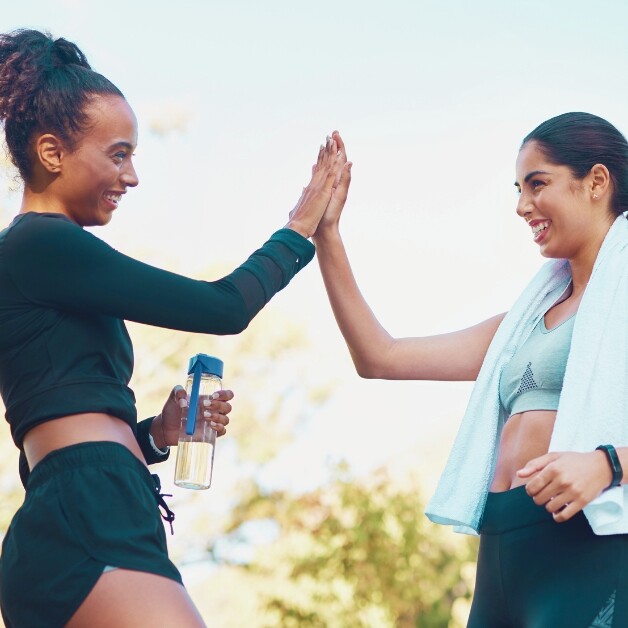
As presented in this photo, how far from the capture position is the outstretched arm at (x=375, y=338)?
8.97ft

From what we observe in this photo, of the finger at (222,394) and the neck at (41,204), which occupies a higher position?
the neck at (41,204)

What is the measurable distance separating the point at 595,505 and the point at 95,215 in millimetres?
1167

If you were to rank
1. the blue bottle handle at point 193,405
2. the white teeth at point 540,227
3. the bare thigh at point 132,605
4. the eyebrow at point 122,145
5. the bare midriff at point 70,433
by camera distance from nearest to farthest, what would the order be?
the bare thigh at point 132,605 → the bare midriff at point 70,433 → the eyebrow at point 122,145 → the blue bottle handle at point 193,405 → the white teeth at point 540,227

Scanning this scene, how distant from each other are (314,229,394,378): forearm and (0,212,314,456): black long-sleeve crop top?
2.79 ft

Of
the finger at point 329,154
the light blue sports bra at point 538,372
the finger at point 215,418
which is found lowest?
the finger at point 215,418

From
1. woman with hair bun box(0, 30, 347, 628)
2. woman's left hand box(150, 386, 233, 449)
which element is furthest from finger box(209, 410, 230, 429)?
woman with hair bun box(0, 30, 347, 628)

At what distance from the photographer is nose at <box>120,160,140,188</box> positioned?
2.13 metres

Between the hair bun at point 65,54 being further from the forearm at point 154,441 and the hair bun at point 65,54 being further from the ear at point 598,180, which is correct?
the ear at point 598,180

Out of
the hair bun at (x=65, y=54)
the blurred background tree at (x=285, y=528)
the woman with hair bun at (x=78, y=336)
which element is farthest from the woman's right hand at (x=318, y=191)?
the blurred background tree at (x=285, y=528)

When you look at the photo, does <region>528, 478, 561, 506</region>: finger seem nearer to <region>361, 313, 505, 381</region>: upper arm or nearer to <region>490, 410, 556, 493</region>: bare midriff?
<region>490, 410, 556, 493</region>: bare midriff

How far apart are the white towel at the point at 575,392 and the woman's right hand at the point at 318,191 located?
0.54m

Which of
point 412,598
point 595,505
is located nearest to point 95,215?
point 595,505

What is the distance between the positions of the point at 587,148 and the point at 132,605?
154cm

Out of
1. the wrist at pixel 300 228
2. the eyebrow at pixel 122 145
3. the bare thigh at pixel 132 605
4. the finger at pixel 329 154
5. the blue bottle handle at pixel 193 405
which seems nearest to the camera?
the bare thigh at pixel 132 605
